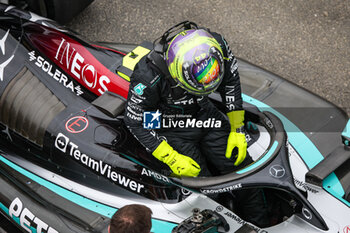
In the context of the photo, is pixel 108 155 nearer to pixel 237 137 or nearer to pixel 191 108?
pixel 191 108

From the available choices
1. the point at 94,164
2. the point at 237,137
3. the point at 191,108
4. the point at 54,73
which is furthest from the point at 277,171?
the point at 54,73

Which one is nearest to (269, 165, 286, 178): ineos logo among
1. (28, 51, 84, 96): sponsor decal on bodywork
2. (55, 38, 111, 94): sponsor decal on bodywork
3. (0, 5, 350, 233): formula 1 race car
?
(0, 5, 350, 233): formula 1 race car

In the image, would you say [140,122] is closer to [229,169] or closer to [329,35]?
[229,169]

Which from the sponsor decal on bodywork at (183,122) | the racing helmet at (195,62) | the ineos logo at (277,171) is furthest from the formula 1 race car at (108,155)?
the racing helmet at (195,62)

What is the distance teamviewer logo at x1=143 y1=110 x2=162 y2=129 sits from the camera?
3734 mm

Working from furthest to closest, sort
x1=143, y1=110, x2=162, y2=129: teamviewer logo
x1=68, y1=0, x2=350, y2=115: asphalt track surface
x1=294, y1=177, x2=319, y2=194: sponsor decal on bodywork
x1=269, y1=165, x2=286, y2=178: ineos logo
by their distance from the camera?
x1=68, y1=0, x2=350, y2=115: asphalt track surface, x1=143, y1=110, x2=162, y2=129: teamviewer logo, x1=294, y1=177, x2=319, y2=194: sponsor decal on bodywork, x1=269, y1=165, x2=286, y2=178: ineos logo

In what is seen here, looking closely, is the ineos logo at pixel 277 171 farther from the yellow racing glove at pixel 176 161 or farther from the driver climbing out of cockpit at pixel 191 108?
the yellow racing glove at pixel 176 161

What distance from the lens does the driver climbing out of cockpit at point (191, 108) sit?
3430 millimetres

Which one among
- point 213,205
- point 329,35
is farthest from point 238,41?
point 213,205

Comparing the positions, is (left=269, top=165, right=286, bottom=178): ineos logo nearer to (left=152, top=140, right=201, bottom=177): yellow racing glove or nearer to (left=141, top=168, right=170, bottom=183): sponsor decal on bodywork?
(left=152, top=140, right=201, bottom=177): yellow racing glove

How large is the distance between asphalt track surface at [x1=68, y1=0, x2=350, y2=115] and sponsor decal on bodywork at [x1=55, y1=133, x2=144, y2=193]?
2633 millimetres

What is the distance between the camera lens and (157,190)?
3.88m

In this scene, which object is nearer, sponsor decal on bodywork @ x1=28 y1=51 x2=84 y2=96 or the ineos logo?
the ineos logo

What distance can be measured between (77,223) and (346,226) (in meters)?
1.87
